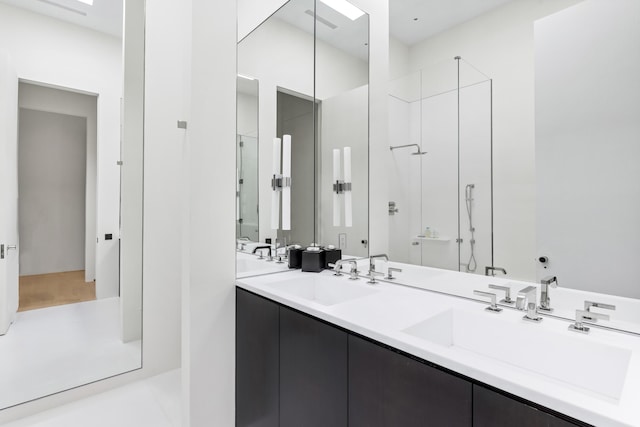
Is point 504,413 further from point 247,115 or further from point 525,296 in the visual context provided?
point 247,115

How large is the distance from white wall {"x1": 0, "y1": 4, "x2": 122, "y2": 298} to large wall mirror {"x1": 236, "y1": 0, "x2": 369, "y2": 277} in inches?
44.4

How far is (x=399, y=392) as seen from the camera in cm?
94

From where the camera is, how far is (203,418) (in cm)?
167

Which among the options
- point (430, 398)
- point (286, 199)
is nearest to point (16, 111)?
point (286, 199)

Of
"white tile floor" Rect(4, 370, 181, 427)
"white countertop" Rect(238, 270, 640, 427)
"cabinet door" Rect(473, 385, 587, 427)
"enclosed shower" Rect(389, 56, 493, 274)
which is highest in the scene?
"enclosed shower" Rect(389, 56, 493, 274)

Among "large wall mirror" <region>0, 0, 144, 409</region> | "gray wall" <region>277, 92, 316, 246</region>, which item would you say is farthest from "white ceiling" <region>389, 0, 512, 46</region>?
"large wall mirror" <region>0, 0, 144, 409</region>

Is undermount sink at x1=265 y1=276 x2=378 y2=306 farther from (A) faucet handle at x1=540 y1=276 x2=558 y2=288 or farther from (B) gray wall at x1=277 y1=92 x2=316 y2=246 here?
(A) faucet handle at x1=540 y1=276 x2=558 y2=288

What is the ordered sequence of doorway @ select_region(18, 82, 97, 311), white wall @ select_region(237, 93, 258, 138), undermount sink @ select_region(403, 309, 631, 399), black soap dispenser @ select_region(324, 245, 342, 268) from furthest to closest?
doorway @ select_region(18, 82, 97, 311) < black soap dispenser @ select_region(324, 245, 342, 268) < white wall @ select_region(237, 93, 258, 138) < undermount sink @ select_region(403, 309, 631, 399)

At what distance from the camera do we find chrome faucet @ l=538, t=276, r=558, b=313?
1124 mm

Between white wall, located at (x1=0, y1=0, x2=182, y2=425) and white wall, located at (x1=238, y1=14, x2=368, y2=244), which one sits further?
white wall, located at (x1=0, y1=0, x2=182, y2=425)

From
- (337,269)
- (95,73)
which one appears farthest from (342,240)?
(95,73)

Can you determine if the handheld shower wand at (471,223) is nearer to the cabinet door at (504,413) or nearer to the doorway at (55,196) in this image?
the cabinet door at (504,413)

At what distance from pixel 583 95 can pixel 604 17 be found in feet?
0.80

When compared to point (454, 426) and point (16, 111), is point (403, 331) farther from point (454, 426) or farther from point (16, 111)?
point (16, 111)
